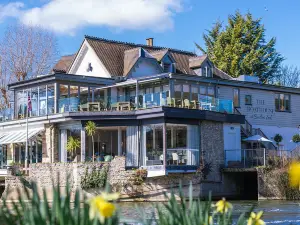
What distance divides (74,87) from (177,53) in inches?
385

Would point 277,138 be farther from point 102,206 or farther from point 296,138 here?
point 102,206

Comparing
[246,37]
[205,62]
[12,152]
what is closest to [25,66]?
[12,152]

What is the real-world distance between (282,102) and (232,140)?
29.7ft

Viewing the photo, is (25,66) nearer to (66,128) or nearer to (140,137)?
(66,128)

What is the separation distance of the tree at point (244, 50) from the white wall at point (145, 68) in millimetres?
15787

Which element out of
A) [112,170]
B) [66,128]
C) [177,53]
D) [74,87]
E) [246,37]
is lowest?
[112,170]

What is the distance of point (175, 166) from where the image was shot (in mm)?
32156

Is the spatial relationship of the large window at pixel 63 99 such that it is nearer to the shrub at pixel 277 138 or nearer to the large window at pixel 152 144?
the large window at pixel 152 144

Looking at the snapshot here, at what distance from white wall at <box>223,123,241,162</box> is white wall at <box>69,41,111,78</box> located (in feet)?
28.6

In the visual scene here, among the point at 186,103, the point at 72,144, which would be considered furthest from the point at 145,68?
the point at 72,144

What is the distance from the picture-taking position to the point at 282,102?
44.4 m

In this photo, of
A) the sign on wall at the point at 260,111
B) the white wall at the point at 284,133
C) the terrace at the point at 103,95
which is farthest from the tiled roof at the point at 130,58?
the white wall at the point at 284,133

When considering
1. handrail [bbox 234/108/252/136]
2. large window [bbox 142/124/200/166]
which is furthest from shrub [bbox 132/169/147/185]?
handrail [bbox 234/108/252/136]

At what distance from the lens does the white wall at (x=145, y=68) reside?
4081 centimetres
